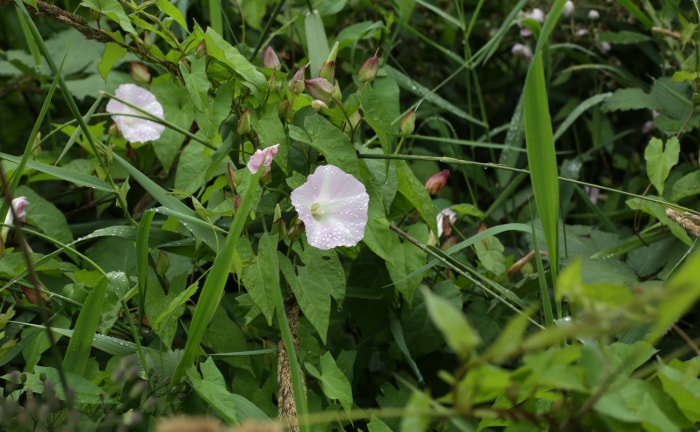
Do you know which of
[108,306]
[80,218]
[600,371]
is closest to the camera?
[600,371]

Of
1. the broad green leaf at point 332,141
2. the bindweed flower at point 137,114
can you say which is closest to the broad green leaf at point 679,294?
the broad green leaf at point 332,141

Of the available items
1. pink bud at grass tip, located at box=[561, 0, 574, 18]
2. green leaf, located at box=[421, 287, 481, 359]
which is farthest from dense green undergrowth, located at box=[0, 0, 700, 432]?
pink bud at grass tip, located at box=[561, 0, 574, 18]

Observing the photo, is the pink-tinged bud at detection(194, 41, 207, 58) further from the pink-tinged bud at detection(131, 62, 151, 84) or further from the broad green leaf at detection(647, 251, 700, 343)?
the broad green leaf at detection(647, 251, 700, 343)

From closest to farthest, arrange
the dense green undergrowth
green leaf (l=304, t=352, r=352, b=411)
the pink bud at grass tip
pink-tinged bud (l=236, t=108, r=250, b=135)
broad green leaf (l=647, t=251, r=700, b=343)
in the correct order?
broad green leaf (l=647, t=251, r=700, b=343) < the dense green undergrowth < green leaf (l=304, t=352, r=352, b=411) < pink-tinged bud (l=236, t=108, r=250, b=135) < the pink bud at grass tip

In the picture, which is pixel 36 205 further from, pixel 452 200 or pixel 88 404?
pixel 452 200

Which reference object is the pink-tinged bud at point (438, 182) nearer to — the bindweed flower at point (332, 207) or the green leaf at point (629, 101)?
the bindweed flower at point (332, 207)

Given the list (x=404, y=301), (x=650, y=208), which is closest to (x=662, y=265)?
(x=650, y=208)

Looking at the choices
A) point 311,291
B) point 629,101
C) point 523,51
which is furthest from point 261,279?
point 523,51

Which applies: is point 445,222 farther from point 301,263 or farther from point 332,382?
point 332,382
